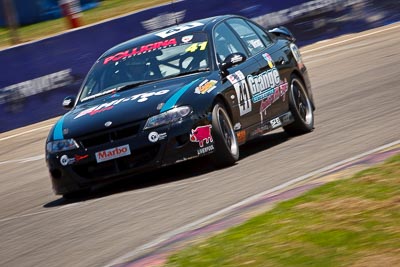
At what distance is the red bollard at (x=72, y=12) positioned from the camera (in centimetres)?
2289

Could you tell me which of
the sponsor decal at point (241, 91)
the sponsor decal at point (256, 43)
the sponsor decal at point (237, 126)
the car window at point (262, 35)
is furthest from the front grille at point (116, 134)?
the car window at point (262, 35)

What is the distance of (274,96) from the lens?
1156 centimetres

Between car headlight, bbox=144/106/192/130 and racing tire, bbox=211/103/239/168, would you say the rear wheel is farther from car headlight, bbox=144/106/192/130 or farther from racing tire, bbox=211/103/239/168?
racing tire, bbox=211/103/239/168

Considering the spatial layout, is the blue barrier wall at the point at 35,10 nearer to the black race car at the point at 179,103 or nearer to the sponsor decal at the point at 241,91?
the black race car at the point at 179,103

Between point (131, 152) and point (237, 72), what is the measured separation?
1696 millimetres

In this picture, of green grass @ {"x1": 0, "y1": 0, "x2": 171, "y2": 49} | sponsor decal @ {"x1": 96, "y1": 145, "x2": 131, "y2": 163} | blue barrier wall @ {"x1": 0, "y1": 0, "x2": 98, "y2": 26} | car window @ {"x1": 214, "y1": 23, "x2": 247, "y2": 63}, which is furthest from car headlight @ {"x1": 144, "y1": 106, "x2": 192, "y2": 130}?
blue barrier wall @ {"x1": 0, "y1": 0, "x2": 98, "y2": 26}

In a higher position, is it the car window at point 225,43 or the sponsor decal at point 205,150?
the car window at point 225,43

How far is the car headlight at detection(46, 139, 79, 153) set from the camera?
32.7 ft

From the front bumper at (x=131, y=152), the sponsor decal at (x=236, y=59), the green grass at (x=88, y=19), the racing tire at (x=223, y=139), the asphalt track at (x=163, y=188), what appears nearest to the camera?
the asphalt track at (x=163, y=188)

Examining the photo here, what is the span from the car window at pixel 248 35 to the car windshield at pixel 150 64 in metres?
0.69

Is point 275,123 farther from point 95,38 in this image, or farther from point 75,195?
point 95,38

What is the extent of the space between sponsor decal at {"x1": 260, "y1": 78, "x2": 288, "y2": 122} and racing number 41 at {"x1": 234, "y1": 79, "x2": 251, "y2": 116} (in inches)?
12.6

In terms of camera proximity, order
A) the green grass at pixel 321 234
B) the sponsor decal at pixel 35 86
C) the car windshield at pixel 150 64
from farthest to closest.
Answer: the sponsor decal at pixel 35 86 < the car windshield at pixel 150 64 < the green grass at pixel 321 234

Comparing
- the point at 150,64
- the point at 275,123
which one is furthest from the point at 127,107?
the point at 275,123
